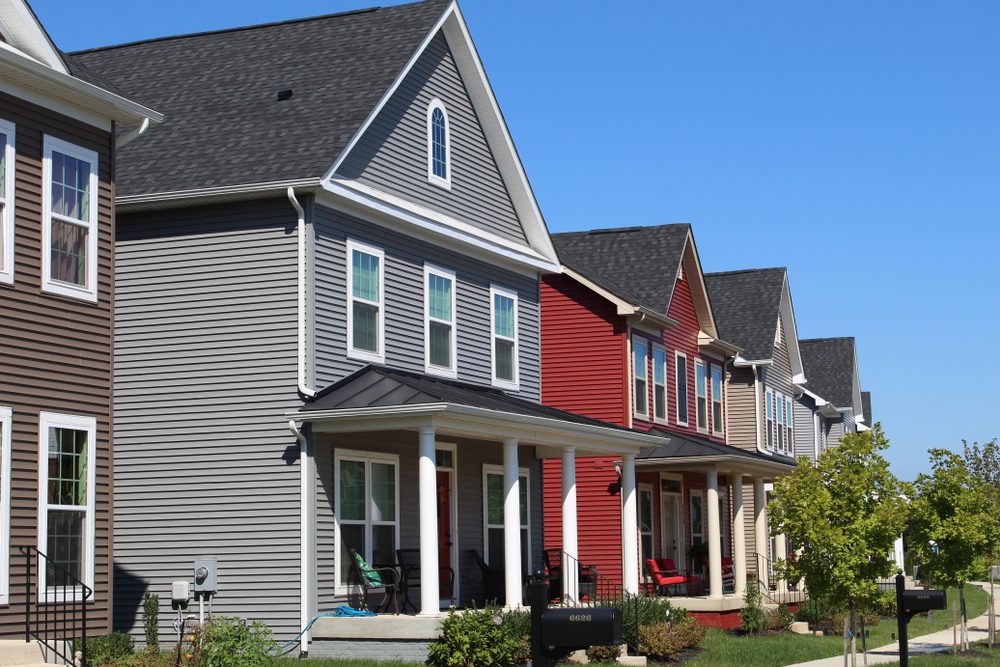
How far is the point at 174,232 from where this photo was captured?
67.0ft

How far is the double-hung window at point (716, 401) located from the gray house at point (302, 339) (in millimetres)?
14748

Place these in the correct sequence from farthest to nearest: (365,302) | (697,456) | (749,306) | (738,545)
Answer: (749,306) → (738,545) → (697,456) → (365,302)

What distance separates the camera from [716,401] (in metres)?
38.6

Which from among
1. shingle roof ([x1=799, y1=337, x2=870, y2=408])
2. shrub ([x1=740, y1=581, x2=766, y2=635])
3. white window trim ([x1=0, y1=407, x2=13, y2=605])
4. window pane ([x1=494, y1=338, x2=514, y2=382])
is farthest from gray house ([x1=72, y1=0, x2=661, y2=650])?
shingle roof ([x1=799, y1=337, x2=870, y2=408])

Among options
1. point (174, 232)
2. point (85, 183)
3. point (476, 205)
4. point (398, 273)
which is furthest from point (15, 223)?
point (476, 205)

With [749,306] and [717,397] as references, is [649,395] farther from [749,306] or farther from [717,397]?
[749,306]

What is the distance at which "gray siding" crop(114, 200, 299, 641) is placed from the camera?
19.5m

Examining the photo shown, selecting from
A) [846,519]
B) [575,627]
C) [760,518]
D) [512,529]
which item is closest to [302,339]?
[512,529]

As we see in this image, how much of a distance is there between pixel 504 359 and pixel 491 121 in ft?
14.3

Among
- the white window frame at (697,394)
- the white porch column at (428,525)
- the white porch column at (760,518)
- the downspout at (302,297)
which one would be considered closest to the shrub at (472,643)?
the white porch column at (428,525)

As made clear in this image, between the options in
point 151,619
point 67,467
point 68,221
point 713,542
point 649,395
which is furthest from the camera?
point 649,395

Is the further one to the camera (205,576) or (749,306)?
(749,306)

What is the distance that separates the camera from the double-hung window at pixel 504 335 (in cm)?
2514

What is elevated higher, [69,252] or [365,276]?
[365,276]
